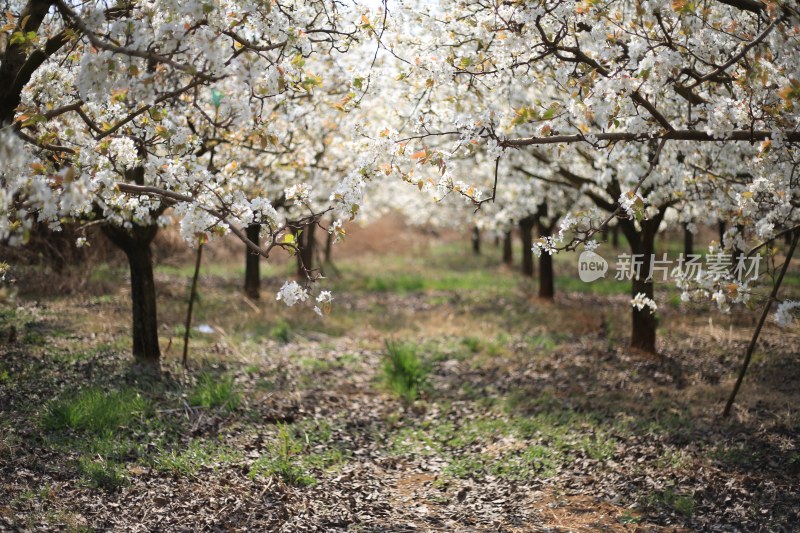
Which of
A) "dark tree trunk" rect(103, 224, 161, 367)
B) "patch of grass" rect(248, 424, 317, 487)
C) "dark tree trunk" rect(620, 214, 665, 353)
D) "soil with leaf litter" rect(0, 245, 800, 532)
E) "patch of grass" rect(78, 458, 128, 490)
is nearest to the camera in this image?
"patch of grass" rect(78, 458, 128, 490)

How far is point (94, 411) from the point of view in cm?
698

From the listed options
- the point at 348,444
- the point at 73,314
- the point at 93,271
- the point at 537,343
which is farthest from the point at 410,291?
the point at 348,444

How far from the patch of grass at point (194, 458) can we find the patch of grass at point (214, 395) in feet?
3.09

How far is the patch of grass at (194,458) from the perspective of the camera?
6504mm

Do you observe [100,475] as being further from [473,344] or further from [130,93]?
[473,344]

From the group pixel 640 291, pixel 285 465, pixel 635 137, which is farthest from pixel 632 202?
pixel 640 291

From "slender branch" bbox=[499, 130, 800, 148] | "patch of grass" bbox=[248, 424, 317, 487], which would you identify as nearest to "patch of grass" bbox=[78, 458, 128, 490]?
"patch of grass" bbox=[248, 424, 317, 487]

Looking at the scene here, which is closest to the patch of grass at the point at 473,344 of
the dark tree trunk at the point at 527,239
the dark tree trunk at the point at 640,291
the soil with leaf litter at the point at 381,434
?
the soil with leaf litter at the point at 381,434

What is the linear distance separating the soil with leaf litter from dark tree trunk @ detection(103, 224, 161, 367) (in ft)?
1.27

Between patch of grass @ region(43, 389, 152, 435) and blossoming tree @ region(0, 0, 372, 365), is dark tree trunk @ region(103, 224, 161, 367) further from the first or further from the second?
blossoming tree @ region(0, 0, 372, 365)

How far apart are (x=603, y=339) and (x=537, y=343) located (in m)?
1.22

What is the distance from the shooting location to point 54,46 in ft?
18.5

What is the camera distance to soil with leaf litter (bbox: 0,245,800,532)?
19.8 feet

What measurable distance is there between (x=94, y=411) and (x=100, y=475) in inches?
48.2
